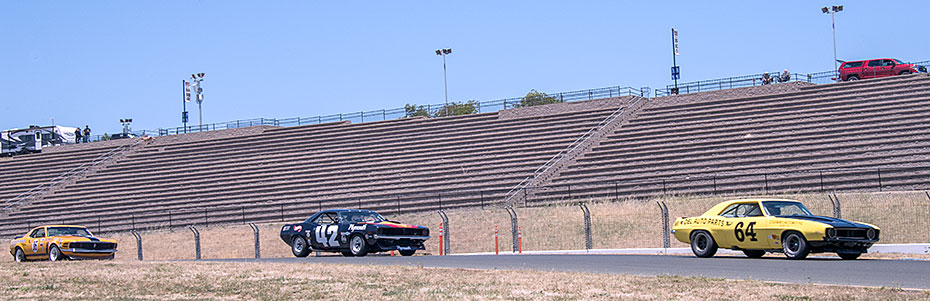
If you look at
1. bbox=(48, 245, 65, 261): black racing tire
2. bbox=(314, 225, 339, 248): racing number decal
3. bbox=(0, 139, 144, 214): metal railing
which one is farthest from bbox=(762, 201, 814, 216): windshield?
bbox=(0, 139, 144, 214): metal railing

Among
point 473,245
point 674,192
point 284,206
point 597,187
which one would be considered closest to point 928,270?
point 473,245

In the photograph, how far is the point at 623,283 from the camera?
48.1 ft

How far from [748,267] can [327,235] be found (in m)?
12.2

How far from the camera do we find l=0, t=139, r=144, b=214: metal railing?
171 feet

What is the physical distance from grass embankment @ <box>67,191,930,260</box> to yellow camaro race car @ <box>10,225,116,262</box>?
5235 millimetres

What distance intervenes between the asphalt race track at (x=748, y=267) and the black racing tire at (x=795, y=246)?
153 millimetres

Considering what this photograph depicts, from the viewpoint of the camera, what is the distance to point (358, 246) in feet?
85.5

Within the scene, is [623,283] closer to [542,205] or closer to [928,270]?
[928,270]

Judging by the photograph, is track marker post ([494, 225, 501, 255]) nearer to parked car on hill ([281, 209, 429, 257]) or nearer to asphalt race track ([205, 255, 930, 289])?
parked car on hill ([281, 209, 429, 257])

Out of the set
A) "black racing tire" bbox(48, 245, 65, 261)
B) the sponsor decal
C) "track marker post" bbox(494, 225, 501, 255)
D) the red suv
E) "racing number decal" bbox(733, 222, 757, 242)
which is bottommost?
"track marker post" bbox(494, 225, 501, 255)

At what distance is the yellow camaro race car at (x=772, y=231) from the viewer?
18766 millimetres

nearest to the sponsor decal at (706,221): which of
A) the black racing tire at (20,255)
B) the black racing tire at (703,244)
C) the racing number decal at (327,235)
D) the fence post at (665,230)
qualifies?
the black racing tire at (703,244)

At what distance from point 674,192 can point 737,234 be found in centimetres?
1604

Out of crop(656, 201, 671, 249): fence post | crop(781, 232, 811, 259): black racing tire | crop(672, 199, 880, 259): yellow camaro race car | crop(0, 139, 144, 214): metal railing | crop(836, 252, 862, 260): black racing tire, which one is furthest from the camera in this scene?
crop(0, 139, 144, 214): metal railing
